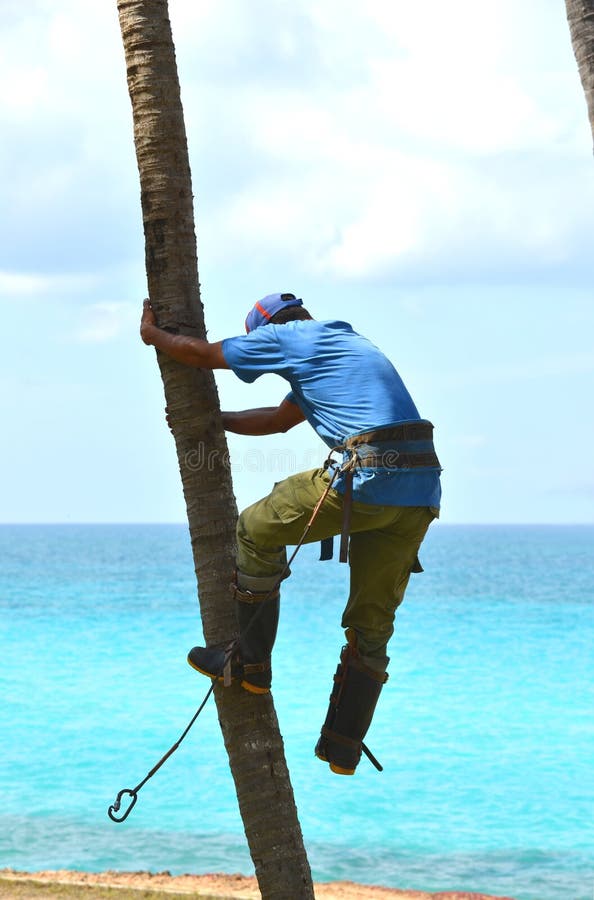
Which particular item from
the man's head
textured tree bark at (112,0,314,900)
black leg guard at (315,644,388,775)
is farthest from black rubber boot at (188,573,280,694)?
the man's head

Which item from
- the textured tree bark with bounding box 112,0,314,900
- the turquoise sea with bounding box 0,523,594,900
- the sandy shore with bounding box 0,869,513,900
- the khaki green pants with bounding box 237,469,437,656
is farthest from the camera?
the turquoise sea with bounding box 0,523,594,900

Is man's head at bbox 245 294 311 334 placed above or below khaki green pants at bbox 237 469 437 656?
above

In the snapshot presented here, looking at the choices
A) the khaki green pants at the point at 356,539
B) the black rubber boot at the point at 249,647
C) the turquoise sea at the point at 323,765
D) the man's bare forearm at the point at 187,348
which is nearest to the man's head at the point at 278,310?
the man's bare forearm at the point at 187,348

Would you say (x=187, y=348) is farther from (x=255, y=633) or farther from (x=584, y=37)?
(x=584, y=37)

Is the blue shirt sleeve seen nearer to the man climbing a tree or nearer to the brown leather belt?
the man climbing a tree

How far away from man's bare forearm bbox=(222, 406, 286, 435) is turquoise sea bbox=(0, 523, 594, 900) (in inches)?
360

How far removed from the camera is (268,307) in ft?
17.1

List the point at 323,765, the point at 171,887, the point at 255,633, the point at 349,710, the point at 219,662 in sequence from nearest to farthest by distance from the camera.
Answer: the point at 255,633
the point at 219,662
the point at 349,710
the point at 171,887
the point at 323,765

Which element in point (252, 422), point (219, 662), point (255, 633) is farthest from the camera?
point (252, 422)

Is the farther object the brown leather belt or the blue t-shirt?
the blue t-shirt

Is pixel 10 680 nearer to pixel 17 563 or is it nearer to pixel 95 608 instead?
pixel 95 608

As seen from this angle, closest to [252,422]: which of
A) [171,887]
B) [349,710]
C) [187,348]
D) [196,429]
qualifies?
[196,429]

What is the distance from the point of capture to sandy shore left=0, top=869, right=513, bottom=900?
10.1m

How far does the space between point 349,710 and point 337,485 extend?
4.07ft
